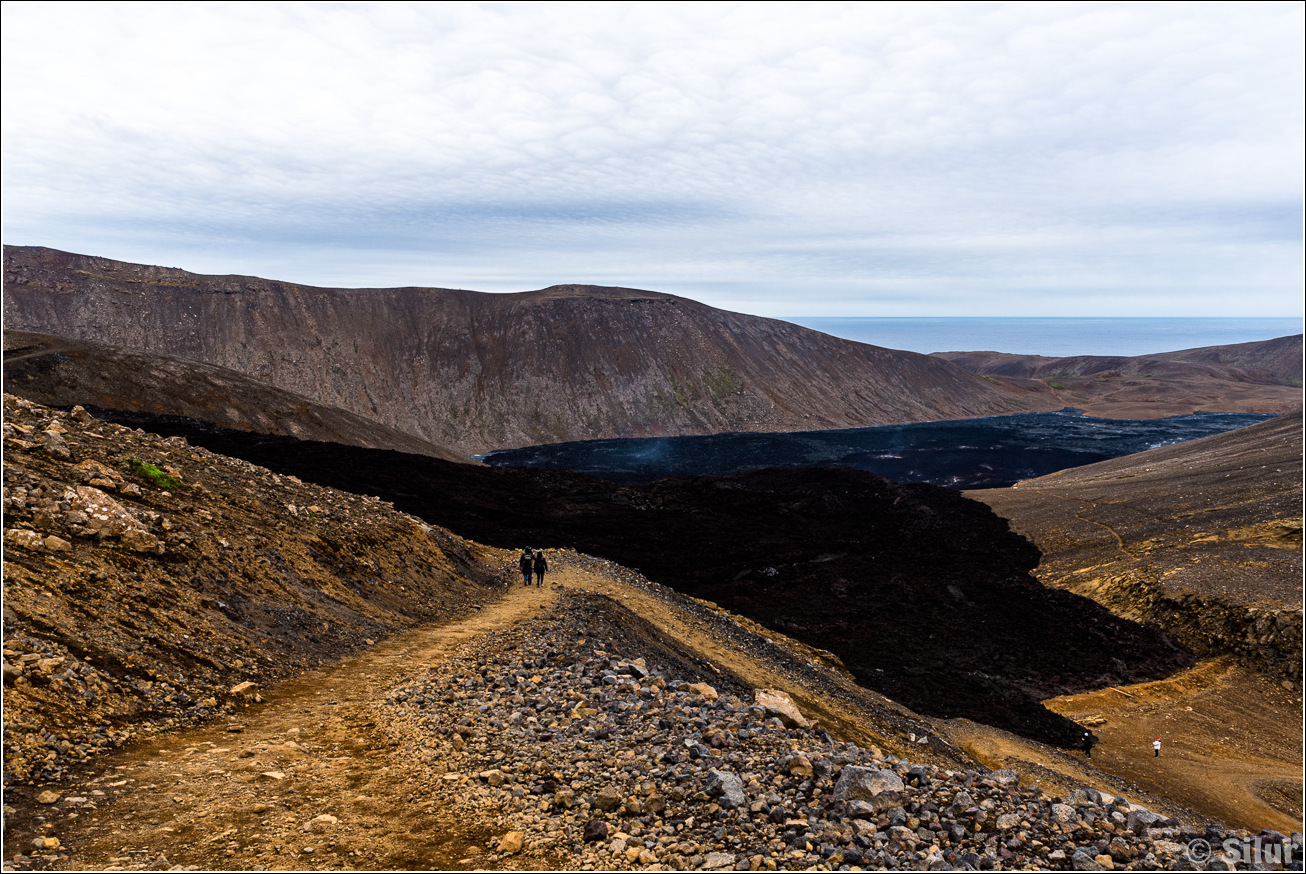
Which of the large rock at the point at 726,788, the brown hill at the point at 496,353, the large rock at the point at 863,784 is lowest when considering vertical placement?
the large rock at the point at 726,788

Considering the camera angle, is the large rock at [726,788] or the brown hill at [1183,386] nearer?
the large rock at [726,788]

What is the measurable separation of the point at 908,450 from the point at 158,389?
291ft

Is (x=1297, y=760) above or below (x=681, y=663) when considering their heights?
below

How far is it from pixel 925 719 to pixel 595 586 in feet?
34.6

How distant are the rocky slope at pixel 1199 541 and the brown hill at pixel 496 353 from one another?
73.5 m

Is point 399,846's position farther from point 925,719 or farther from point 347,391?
point 347,391

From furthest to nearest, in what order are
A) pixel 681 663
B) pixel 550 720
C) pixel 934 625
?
1. pixel 934 625
2. pixel 681 663
3. pixel 550 720

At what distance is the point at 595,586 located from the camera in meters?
22.5

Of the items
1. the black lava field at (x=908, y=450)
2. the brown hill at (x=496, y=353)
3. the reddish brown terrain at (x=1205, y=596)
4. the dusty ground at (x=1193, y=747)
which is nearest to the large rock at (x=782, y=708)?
the dusty ground at (x=1193, y=747)

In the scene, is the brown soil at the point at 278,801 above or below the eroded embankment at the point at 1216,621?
above

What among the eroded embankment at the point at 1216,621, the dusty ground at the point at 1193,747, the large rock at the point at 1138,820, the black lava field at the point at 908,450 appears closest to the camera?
the large rock at the point at 1138,820

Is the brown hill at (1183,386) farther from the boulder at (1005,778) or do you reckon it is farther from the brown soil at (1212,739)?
the boulder at (1005,778)

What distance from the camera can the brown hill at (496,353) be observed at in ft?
342

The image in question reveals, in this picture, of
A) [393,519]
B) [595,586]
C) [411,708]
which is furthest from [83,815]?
[595,586]
